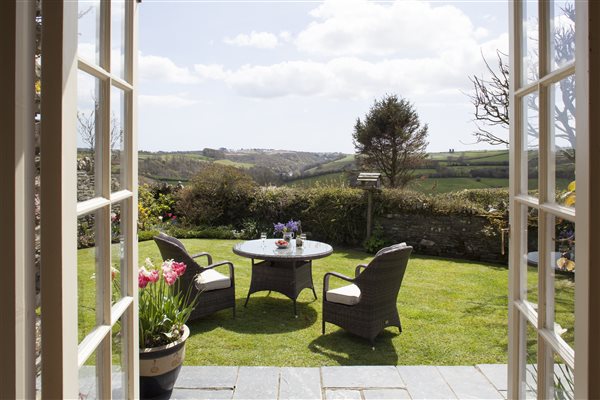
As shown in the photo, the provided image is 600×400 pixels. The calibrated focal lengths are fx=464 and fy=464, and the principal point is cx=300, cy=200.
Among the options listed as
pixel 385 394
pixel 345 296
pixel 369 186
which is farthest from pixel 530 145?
pixel 369 186

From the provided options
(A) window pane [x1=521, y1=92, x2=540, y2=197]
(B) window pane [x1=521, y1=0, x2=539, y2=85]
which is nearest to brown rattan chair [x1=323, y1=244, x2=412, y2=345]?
(A) window pane [x1=521, y1=92, x2=540, y2=197]

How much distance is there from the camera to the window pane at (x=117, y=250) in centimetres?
168

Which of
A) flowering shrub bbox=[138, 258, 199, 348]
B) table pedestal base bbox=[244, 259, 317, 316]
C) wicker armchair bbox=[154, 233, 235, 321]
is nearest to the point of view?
flowering shrub bbox=[138, 258, 199, 348]

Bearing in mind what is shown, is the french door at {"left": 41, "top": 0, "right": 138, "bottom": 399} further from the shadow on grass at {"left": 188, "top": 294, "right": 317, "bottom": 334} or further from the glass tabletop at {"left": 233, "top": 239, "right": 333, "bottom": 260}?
Result: the glass tabletop at {"left": 233, "top": 239, "right": 333, "bottom": 260}

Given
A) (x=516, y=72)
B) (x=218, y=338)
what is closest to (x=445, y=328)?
(x=218, y=338)

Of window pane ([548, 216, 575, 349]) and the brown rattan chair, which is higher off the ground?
window pane ([548, 216, 575, 349])

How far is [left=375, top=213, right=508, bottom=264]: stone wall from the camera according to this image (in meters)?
8.89

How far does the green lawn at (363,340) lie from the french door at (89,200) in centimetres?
238

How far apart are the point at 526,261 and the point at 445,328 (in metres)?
3.43

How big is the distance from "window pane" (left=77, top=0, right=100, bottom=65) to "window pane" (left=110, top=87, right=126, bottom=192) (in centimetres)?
18

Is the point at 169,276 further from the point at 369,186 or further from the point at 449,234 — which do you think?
the point at 449,234

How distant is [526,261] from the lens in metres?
1.79

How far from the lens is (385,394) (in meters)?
3.14

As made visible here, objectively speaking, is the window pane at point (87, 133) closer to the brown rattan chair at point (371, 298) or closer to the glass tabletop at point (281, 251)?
the brown rattan chair at point (371, 298)
